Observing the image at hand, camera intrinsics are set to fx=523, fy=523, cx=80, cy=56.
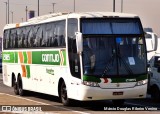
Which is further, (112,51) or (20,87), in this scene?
(20,87)

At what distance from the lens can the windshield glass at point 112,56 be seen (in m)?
16.5

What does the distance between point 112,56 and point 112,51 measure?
167 mm

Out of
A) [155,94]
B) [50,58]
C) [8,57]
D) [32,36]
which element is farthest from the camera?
[8,57]

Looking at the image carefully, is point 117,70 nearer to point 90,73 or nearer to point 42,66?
point 90,73

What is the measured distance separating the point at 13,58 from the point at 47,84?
5.78 metres

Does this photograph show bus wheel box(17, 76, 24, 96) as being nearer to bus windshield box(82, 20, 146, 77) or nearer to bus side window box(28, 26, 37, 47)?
bus side window box(28, 26, 37, 47)

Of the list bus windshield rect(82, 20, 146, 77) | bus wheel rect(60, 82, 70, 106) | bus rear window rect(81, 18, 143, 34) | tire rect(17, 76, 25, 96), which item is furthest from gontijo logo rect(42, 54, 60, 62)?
tire rect(17, 76, 25, 96)

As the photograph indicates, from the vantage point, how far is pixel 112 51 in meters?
16.8

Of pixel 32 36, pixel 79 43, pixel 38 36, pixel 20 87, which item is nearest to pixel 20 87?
pixel 20 87

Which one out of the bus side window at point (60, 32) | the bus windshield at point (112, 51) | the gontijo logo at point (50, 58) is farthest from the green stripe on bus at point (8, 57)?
the bus windshield at point (112, 51)

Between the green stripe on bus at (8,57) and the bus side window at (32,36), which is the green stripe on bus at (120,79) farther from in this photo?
the green stripe on bus at (8,57)

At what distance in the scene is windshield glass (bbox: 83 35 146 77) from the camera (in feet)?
54.3

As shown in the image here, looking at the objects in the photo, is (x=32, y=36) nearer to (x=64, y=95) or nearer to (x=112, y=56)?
(x=64, y=95)

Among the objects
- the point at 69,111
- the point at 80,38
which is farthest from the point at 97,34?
the point at 69,111
